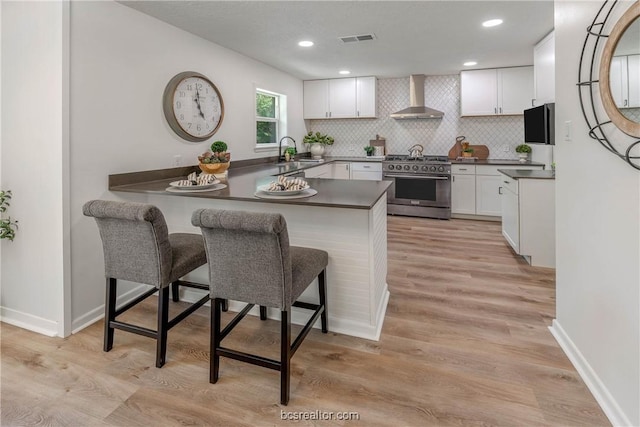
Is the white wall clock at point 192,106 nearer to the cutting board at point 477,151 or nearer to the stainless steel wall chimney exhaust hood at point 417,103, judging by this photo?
the stainless steel wall chimney exhaust hood at point 417,103

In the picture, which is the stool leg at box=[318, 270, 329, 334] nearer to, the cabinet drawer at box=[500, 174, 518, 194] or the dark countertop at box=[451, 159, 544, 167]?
the cabinet drawer at box=[500, 174, 518, 194]

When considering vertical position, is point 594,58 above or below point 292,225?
above

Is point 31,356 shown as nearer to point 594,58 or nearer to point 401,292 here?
point 401,292

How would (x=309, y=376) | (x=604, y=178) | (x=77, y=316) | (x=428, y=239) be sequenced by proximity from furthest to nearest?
(x=428, y=239) → (x=77, y=316) → (x=309, y=376) → (x=604, y=178)

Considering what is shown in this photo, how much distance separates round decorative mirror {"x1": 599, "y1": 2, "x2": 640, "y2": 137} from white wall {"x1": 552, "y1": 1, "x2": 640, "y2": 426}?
13 cm

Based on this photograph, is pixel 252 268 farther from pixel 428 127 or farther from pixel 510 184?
pixel 428 127

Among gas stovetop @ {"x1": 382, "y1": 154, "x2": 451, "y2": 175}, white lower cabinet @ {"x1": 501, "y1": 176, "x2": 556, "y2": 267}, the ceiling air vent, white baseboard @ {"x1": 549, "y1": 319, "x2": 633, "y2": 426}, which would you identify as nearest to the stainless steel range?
gas stovetop @ {"x1": 382, "y1": 154, "x2": 451, "y2": 175}

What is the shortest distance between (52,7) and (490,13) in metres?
3.23


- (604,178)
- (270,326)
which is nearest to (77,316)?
(270,326)

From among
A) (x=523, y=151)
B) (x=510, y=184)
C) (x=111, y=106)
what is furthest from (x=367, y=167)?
(x=111, y=106)

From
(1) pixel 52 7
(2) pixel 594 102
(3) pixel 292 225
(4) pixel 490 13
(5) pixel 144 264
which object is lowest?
(5) pixel 144 264

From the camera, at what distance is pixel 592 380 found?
1680 mm

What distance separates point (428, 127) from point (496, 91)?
116cm

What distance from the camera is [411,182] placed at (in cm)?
551
